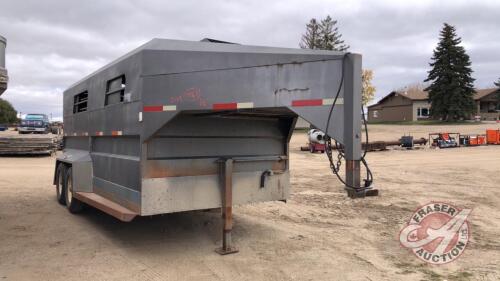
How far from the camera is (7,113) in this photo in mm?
102312

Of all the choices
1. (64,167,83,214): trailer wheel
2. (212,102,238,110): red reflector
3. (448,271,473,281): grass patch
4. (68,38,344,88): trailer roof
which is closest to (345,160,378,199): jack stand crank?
(68,38,344,88): trailer roof

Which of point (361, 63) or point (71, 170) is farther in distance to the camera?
point (71, 170)

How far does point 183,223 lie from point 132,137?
2.24m

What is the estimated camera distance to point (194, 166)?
18.6ft

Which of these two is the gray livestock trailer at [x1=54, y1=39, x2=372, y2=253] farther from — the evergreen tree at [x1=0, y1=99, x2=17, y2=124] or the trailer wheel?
the evergreen tree at [x1=0, y1=99, x2=17, y2=124]

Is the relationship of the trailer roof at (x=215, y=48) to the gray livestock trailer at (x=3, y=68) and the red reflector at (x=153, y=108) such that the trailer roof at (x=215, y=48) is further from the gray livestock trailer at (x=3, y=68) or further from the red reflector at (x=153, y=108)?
the gray livestock trailer at (x=3, y=68)

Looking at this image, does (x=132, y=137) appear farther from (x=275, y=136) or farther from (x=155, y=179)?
(x=275, y=136)

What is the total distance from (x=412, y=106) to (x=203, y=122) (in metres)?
60.7

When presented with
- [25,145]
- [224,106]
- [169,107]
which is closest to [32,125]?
[25,145]

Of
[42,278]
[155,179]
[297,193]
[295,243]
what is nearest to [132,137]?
[155,179]

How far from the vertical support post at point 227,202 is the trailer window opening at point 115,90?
1.62 m

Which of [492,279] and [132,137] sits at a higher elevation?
[132,137]

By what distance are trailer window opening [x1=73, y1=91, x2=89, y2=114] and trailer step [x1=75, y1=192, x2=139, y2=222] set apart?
62.7 inches

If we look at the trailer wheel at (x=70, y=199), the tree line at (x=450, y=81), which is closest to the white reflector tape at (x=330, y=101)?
the trailer wheel at (x=70, y=199)
